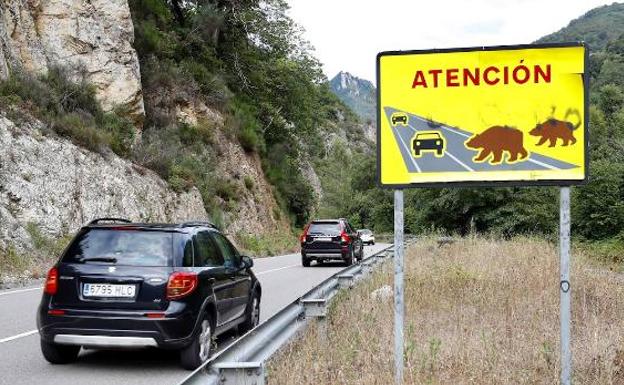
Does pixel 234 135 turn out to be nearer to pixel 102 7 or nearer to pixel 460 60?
pixel 102 7

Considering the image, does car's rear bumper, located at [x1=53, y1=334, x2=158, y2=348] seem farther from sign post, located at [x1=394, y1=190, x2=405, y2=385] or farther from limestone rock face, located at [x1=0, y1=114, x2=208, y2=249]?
limestone rock face, located at [x1=0, y1=114, x2=208, y2=249]

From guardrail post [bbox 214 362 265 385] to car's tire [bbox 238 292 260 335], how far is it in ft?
17.2

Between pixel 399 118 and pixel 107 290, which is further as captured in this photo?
pixel 107 290

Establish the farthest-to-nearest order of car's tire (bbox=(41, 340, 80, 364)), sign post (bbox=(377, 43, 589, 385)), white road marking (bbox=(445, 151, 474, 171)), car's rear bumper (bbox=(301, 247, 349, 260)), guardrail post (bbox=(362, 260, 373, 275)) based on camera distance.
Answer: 1. car's rear bumper (bbox=(301, 247, 349, 260))
2. guardrail post (bbox=(362, 260, 373, 275))
3. car's tire (bbox=(41, 340, 80, 364))
4. white road marking (bbox=(445, 151, 474, 171))
5. sign post (bbox=(377, 43, 589, 385))

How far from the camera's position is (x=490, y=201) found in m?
40.7

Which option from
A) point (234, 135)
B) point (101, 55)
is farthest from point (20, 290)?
point (234, 135)

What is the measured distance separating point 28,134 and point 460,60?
2074 centimetres

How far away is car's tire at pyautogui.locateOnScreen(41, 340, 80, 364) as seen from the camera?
742cm

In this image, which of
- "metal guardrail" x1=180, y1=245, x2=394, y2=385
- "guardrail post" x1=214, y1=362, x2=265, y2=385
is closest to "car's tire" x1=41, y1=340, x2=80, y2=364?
"metal guardrail" x1=180, y1=245, x2=394, y2=385

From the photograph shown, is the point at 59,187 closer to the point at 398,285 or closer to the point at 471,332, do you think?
the point at 471,332

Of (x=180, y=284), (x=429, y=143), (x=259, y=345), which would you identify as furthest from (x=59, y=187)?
(x=429, y=143)

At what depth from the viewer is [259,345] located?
18.1 feet

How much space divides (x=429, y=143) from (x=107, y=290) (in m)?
3.86

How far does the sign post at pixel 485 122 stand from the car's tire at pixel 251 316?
429 cm
